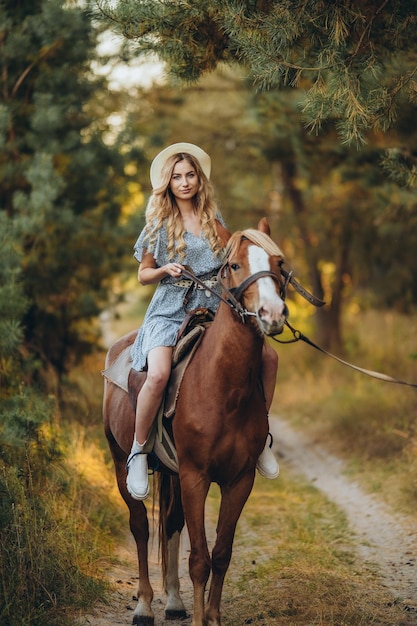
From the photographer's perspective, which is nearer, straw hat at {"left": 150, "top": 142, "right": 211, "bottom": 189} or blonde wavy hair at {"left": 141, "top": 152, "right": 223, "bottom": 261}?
blonde wavy hair at {"left": 141, "top": 152, "right": 223, "bottom": 261}

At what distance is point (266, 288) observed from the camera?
409 cm

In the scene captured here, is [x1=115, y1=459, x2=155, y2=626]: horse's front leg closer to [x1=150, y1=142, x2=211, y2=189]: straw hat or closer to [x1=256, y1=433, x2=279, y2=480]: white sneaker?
[x1=256, y1=433, x2=279, y2=480]: white sneaker

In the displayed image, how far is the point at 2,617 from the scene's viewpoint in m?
4.35

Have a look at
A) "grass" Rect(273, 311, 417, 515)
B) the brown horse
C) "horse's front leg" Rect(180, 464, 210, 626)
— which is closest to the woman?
the brown horse

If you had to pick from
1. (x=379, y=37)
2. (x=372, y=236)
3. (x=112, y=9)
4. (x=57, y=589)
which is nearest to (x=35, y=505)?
(x=57, y=589)

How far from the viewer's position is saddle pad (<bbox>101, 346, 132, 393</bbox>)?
18.2 feet

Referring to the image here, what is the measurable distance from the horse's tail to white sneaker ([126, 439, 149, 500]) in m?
0.66

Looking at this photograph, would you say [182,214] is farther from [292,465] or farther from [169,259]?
[292,465]

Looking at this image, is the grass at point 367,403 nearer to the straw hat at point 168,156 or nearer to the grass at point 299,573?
the grass at point 299,573

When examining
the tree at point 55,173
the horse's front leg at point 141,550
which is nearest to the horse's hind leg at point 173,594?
the horse's front leg at point 141,550

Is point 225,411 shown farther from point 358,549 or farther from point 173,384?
point 358,549

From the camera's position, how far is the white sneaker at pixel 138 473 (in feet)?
16.1

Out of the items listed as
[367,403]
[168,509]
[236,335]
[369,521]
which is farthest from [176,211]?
[367,403]

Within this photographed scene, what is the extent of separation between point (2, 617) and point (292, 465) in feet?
19.8
